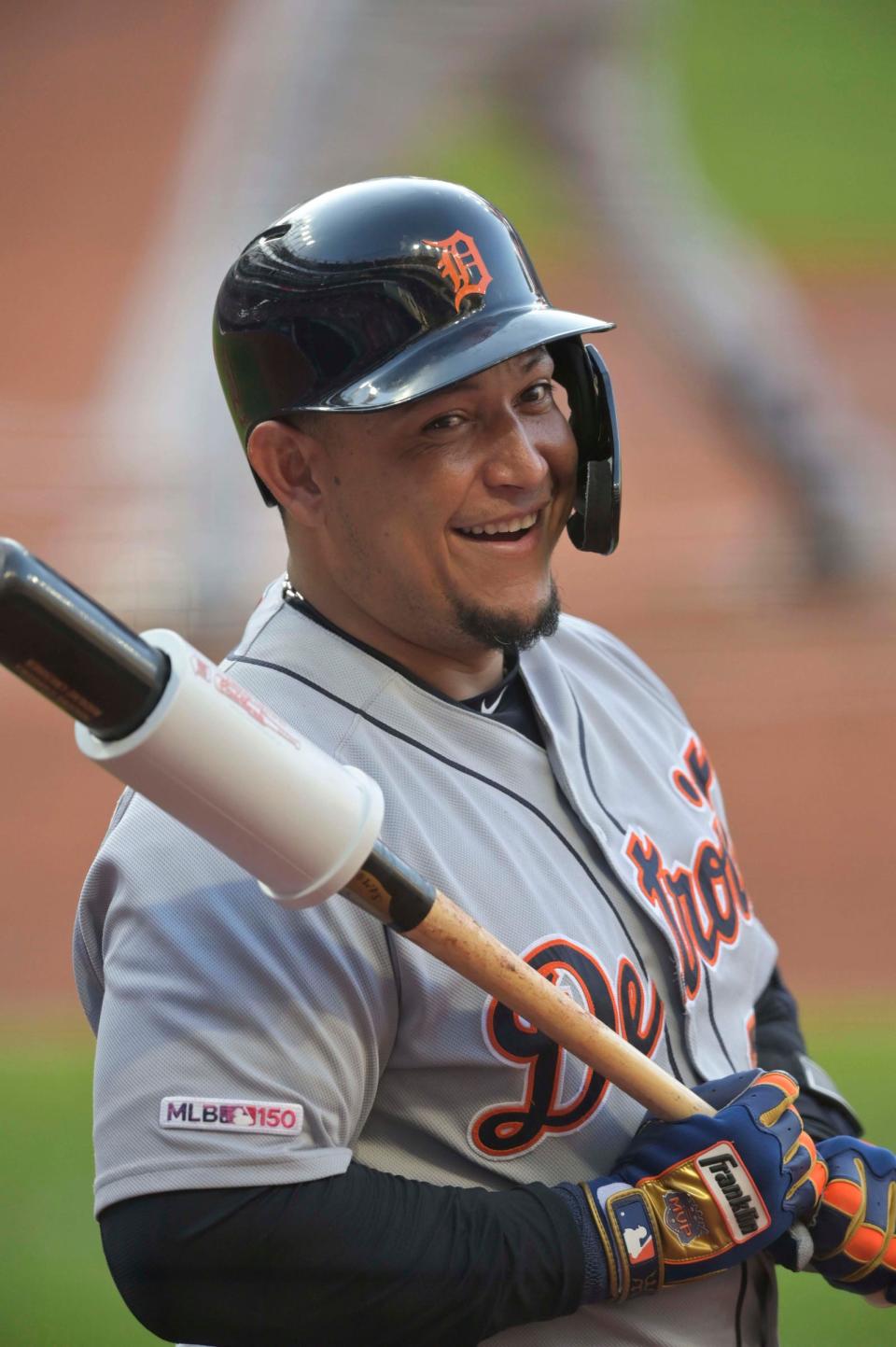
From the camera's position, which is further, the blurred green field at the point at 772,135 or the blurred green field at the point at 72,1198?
the blurred green field at the point at 772,135

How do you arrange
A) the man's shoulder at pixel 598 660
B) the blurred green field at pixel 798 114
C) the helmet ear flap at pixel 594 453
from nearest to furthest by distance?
the helmet ear flap at pixel 594 453, the man's shoulder at pixel 598 660, the blurred green field at pixel 798 114

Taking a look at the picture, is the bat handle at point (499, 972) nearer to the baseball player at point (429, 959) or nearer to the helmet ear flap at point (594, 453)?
the baseball player at point (429, 959)

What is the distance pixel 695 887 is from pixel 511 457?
698mm

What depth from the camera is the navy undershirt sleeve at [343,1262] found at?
1.75m

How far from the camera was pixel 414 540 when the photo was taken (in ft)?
6.82

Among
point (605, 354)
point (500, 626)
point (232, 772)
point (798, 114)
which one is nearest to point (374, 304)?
point (500, 626)

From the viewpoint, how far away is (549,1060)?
1.98m

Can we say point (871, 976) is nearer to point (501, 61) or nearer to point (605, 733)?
point (605, 733)

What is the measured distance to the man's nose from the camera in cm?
208

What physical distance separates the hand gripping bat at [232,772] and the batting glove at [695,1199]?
20 centimetres

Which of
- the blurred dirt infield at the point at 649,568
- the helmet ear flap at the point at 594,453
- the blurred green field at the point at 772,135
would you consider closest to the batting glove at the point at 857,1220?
the helmet ear flap at the point at 594,453

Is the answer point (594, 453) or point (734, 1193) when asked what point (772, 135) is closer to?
point (594, 453)

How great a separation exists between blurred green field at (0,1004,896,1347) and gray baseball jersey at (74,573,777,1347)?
219cm

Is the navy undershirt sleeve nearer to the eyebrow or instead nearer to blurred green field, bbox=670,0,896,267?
the eyebrow
